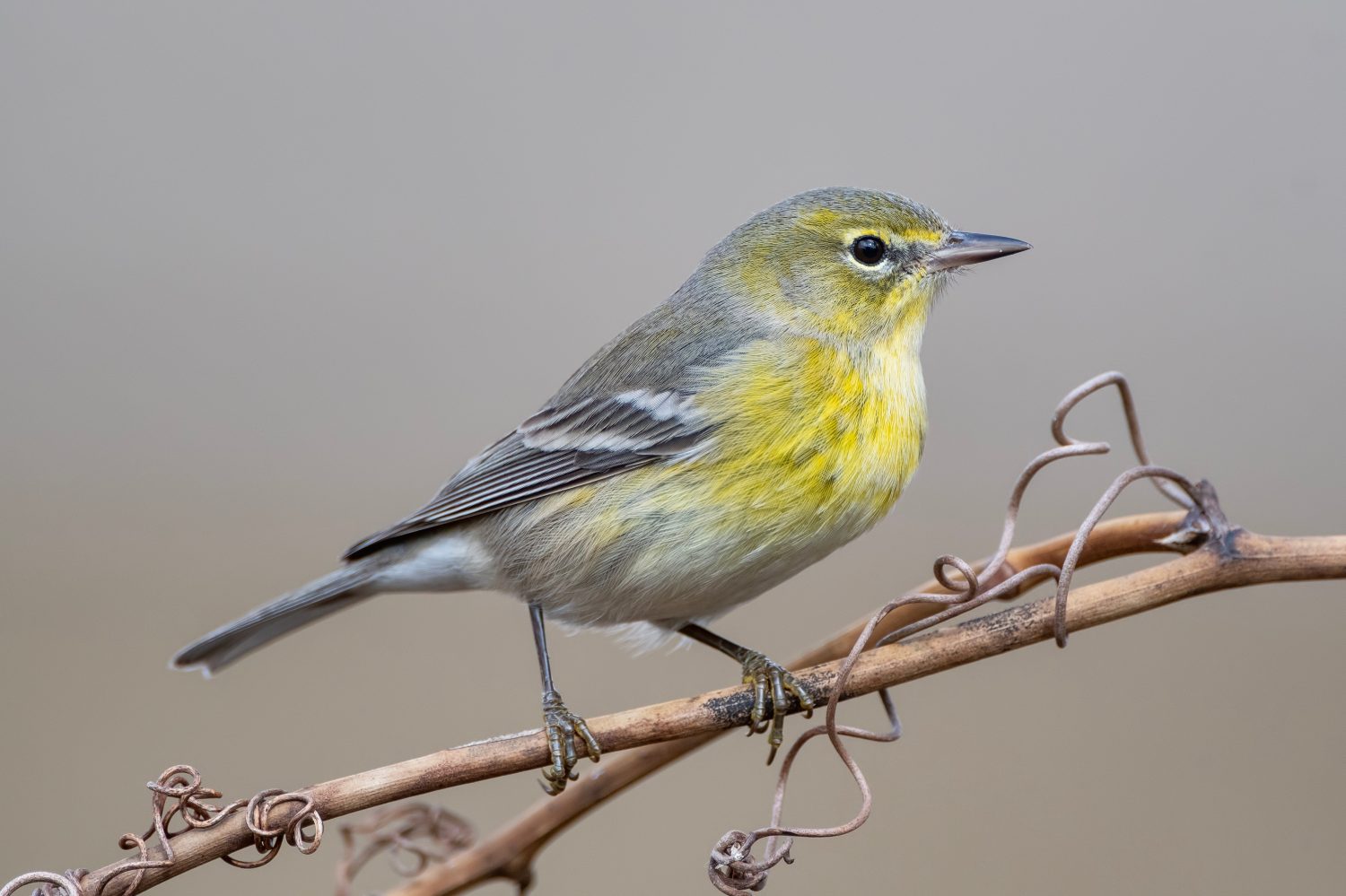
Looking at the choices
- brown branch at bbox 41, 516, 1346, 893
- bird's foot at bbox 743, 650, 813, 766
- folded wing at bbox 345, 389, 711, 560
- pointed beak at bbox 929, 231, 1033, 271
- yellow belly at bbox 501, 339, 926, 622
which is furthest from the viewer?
pointed beak at bbox 929, 231, 1033, 271

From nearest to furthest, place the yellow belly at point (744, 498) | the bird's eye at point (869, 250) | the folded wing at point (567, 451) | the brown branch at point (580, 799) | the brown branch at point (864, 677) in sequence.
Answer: the brown branch at point (864, 677) < the brown branch at point (580, 799) < the yellow belly at point (744, 498) < the folded wing at point (567, 451) < the bird's eye at point (869, 250)

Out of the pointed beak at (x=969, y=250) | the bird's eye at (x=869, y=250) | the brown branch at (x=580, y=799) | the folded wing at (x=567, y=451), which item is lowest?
the brown branch at (x=580, y=799)

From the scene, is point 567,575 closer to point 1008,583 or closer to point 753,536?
point 753,536

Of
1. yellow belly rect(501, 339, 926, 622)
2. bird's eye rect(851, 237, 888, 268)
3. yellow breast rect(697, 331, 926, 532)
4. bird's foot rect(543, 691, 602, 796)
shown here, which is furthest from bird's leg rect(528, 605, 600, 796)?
bird's eye rect(851, 237, 888, 268)

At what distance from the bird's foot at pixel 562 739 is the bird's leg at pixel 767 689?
25cm

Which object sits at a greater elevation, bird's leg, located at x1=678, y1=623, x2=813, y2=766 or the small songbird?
Result: the small songbird

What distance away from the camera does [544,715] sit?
1.84m

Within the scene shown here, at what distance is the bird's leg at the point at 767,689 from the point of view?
5.06 feet

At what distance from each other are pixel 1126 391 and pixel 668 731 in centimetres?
70

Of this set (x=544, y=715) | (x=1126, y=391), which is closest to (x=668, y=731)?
(x=544, y=715)

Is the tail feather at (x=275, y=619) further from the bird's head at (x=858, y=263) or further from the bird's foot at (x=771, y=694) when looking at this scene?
the bird's head at (x=858, y=263)

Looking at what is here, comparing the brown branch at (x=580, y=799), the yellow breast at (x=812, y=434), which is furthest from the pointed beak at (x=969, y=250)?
the brown branch at (x=580, y=799)

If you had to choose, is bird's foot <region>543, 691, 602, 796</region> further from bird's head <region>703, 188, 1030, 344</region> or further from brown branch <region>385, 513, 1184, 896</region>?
bird's head <region>703, 188, 1030, 344</region>

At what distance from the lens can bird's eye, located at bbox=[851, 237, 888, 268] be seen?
224 cm
